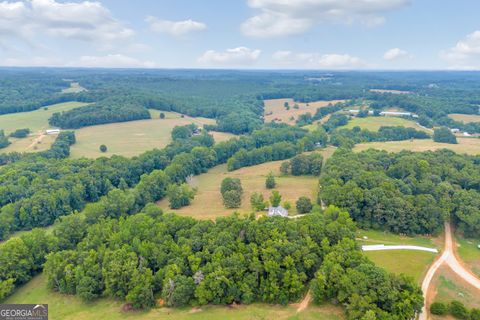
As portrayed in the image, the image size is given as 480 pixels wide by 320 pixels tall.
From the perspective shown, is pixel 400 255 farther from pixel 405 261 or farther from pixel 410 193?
pixel 410 193

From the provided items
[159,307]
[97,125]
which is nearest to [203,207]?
[159,307]

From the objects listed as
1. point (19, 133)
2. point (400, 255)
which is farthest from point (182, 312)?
point (19, 133)

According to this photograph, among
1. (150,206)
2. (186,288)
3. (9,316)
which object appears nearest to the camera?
(9,316)

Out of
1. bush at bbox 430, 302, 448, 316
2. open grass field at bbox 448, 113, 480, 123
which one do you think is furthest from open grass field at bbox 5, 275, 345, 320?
open grass field at bbox 448, 113, 480, 123

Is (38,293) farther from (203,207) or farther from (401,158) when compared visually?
(401,158)

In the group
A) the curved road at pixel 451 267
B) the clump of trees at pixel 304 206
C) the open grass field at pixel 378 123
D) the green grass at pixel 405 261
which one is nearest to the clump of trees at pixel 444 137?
the open grass field at pixel 378 123

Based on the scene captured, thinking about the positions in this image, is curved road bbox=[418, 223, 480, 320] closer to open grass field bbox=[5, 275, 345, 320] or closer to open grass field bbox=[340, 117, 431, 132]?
open grass field bbox=[5, 275, 345, 320]

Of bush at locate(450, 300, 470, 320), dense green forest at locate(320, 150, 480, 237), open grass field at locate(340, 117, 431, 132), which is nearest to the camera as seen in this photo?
bush at locate(450, 300, 470, 320)
